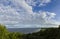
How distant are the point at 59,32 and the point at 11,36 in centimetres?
887

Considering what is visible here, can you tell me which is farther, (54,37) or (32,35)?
(32,35)

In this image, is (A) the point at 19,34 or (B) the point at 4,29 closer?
(B) the point at 4,29

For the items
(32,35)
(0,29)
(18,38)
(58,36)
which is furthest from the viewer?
(32,35)

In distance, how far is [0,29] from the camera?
32031 millimetres

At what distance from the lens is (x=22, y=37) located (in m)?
40.8

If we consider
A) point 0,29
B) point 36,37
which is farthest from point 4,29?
point 36,37

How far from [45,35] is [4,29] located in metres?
10.7

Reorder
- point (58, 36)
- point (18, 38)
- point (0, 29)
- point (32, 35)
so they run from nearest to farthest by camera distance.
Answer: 1. point (0, 29)
2. point (58, 36)
3. point (18, 38)
4. point (32, 35)

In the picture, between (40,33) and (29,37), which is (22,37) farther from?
(40,33)

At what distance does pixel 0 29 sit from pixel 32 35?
11.3 metres

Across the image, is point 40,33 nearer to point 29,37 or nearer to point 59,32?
point 29,37

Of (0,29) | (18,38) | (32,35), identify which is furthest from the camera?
(32,35)

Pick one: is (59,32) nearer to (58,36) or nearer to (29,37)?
(58,36)

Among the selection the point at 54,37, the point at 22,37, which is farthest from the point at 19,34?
the point at 54,37
